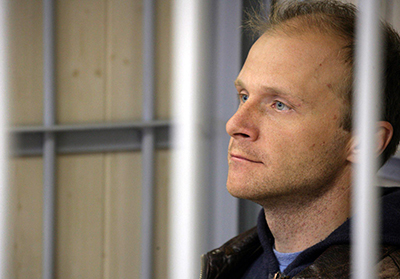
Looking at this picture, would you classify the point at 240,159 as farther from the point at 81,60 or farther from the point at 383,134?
the point at 81,60

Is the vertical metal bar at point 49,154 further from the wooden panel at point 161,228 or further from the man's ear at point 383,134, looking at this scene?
the man's ear at point 383,134

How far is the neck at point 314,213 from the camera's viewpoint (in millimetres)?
721

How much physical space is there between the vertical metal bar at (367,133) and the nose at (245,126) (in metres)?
0.31

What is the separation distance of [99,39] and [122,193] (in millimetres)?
557

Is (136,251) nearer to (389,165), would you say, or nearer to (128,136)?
(128,136)

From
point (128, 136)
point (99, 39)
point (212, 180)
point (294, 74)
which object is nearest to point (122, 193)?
point (128, 136)

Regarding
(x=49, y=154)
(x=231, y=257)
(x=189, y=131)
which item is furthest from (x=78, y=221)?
(x=189, y=131)

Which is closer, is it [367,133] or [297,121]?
[367,133]

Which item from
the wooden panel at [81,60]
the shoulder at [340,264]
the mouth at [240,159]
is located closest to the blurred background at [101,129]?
the wooden panel at [81,60]

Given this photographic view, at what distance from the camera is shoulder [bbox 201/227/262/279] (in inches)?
32.6

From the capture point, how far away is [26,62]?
57.4 inches

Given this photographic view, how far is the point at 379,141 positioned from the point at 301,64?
182 millimetres

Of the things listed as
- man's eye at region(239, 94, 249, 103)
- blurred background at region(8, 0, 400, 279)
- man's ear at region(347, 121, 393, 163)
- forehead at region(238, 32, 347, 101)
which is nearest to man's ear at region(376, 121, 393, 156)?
man's ear at region(347, 121, 393, 163)

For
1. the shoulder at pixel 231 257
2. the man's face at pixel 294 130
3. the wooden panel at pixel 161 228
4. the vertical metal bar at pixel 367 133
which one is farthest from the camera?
the wooden panel at pixel 161 228
